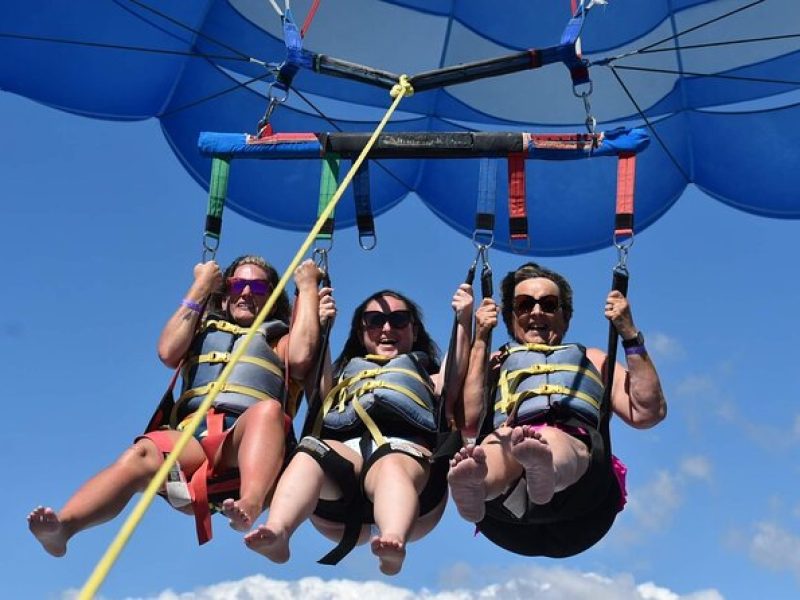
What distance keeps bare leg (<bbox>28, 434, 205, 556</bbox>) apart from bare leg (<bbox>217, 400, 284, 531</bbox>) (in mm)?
170

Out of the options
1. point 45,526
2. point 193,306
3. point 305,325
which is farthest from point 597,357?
point 45,526

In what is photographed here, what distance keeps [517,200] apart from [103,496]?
6.50 feet

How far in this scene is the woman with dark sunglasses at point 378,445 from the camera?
4.48 m

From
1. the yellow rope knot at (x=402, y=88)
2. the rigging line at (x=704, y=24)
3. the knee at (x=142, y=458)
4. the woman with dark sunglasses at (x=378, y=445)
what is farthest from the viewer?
the rigging line at (x=704, y=24)

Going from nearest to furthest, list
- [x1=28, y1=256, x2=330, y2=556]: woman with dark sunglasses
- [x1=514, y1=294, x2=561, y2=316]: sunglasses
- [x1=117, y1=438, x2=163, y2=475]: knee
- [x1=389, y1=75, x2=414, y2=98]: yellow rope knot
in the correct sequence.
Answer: [x1=28, y1=256, x2=330, y2=556]: woman with dark sunglasses → [x1=117, y1=438, x2=163, y2=475]: knee → [x1=389, y1=75, x2=414, y2=98]: yellow rope knot → [x1=514, y1=294, x2=561, y2=316]: sunglasses

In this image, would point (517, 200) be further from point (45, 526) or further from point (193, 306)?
point (45, 526)

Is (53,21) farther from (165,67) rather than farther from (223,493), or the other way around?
(223,493)

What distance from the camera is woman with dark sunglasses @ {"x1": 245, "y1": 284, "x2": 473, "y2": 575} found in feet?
14.7

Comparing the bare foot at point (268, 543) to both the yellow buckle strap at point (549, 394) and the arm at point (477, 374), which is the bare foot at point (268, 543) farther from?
the yellow buckle strap at point (549, 394)

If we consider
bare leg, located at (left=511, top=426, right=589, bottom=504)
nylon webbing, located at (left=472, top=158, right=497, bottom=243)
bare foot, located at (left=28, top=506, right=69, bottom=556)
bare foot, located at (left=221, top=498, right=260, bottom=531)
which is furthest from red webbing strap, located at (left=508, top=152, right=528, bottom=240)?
bare foot, located at (left=28, top=506, right=69, bottom=556)

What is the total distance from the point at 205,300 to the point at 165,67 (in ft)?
5.42

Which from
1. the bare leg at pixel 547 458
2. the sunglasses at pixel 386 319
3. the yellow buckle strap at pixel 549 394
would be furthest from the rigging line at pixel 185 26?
the bare leg at pixel 547 458

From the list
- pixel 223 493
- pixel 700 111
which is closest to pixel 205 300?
pixel 223 493

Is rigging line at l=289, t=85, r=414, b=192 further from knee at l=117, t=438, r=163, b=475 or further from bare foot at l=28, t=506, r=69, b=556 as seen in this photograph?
bare foot at l=28, t=506, r=69, b=556
